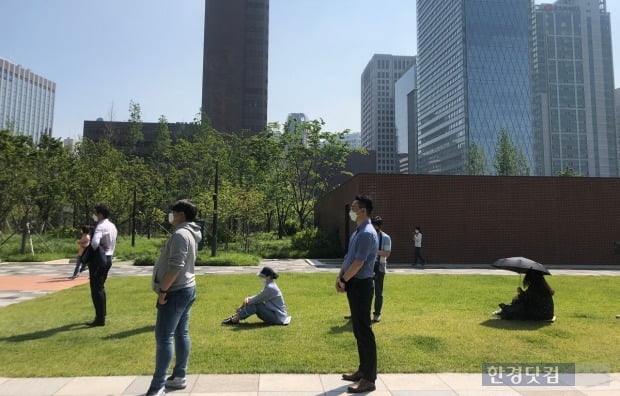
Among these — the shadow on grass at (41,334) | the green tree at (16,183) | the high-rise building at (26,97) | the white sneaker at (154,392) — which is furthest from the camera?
the high-rise building at (26,97)

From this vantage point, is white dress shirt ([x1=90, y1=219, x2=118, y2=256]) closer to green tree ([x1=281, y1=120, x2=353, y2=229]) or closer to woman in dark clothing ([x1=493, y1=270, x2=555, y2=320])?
woman in dark clothing ([x1=493, y1=270, x2=555, y2=320])

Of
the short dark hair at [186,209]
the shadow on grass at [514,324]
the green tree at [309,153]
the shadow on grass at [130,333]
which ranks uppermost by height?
the green tree at [309,153]

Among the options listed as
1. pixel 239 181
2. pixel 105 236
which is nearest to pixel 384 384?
pixel 105 236

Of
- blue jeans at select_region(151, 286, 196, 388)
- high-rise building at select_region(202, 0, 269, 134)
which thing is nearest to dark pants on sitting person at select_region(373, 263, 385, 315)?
blue jeans at select_region(151, 286, 196, 388)

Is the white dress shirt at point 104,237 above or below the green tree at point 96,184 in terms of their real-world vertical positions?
below

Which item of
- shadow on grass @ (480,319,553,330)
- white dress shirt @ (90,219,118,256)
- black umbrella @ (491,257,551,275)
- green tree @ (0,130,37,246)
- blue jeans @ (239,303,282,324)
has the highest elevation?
green tree @ (0,130,37,246)

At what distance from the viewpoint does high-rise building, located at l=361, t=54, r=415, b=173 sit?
164250 millimetres

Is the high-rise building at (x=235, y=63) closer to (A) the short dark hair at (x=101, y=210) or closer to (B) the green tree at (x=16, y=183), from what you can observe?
(B) the green tree at (x=16, y=183)

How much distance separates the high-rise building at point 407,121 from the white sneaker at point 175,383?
473 ft

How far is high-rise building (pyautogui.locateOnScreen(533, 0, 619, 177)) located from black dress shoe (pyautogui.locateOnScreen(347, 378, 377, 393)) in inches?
5159

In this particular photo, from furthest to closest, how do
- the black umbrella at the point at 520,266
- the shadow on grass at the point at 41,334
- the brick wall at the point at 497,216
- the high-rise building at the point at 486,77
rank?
the high-rise building at the point at 486,77 → the brick wall at the point at 497,216 → the black umbrella at the point at 520,266 → the shadow on grass at the point at 41,334

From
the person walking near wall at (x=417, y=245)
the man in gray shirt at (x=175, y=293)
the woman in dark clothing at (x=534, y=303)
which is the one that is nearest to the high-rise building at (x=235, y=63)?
the person walking near wall at (x=417, y=245)

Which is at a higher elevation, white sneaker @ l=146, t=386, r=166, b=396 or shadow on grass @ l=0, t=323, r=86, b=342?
white sneaker @ l=146, t=386, r=166, b=396

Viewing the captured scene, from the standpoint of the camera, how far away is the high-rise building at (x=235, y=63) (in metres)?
69.5
